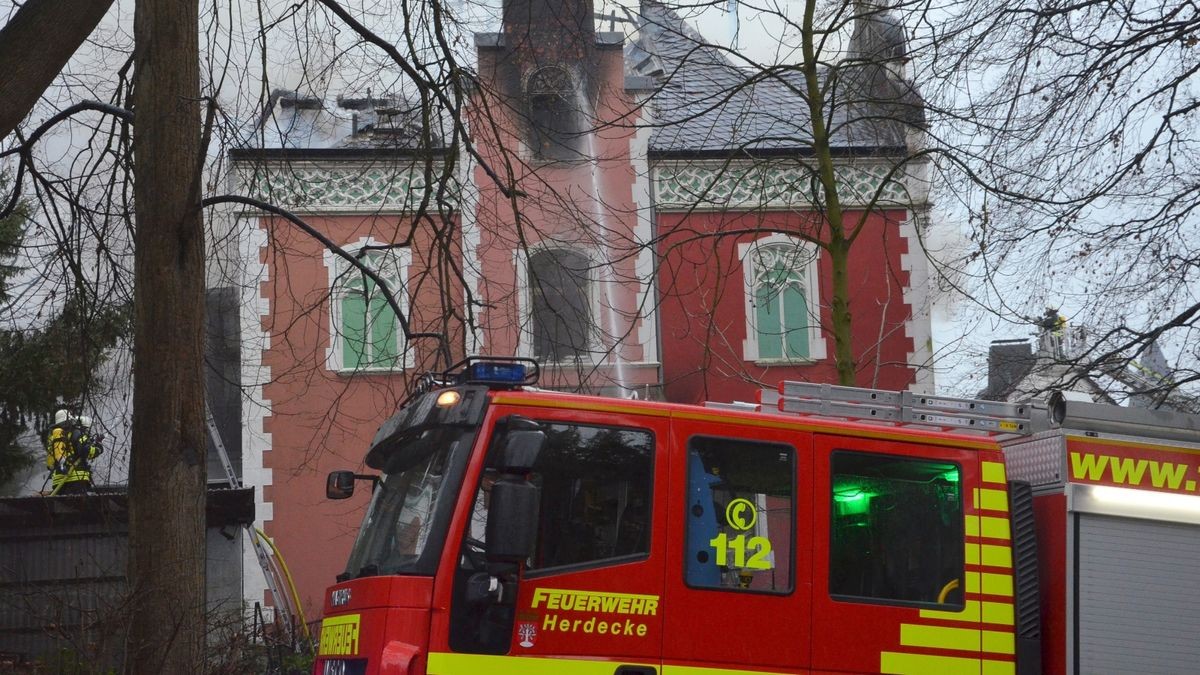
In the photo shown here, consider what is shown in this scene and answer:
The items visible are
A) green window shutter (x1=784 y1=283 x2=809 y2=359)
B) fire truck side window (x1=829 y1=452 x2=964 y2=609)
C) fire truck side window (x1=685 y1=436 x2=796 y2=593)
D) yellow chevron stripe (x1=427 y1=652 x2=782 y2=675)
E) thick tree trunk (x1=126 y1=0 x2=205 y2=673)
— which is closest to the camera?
yellow chevron stripe (x1=427 y1=652 x2=782 y2=675)

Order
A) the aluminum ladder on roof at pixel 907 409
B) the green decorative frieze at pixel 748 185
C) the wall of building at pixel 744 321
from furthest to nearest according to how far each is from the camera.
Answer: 1. the wall of building at pixel 744 321
2. the green decorative frieze at pixel 748 185
3. the aluminum ladder on roof at pixel 907 409

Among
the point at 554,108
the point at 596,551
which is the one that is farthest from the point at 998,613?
the point at 554,108

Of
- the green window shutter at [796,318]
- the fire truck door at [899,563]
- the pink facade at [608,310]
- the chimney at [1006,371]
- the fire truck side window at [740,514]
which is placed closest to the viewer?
the fire truck side window at [740,514]

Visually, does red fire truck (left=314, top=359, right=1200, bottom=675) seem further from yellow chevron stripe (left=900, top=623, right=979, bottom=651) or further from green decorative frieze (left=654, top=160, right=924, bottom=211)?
green decorative frieze (left=654, top=160, right=924, bottom=211)

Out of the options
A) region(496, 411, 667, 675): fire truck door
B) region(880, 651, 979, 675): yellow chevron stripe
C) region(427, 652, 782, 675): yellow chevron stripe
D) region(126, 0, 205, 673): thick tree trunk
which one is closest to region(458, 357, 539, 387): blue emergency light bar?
region(496, 411, 667, 675): fire truck door

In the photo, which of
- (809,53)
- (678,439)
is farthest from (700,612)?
(809,53)

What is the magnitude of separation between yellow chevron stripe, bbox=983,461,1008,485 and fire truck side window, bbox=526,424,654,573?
1.85 meters

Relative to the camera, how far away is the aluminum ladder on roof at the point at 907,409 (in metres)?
7.46

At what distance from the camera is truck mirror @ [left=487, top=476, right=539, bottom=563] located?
623 centimetres

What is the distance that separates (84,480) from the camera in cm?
1318

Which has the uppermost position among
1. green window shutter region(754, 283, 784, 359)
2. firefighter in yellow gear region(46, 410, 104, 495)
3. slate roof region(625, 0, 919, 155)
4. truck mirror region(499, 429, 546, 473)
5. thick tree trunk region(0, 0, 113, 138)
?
slate roof region(625, 0, 919, 155)

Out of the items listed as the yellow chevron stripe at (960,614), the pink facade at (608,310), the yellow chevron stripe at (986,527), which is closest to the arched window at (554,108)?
the pink facade at (608,310)

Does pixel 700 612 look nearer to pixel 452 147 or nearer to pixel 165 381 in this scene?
pixel 165 381

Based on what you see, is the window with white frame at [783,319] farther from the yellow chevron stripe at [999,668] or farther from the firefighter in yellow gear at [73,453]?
the yellow chevron stripe at [999,668]
